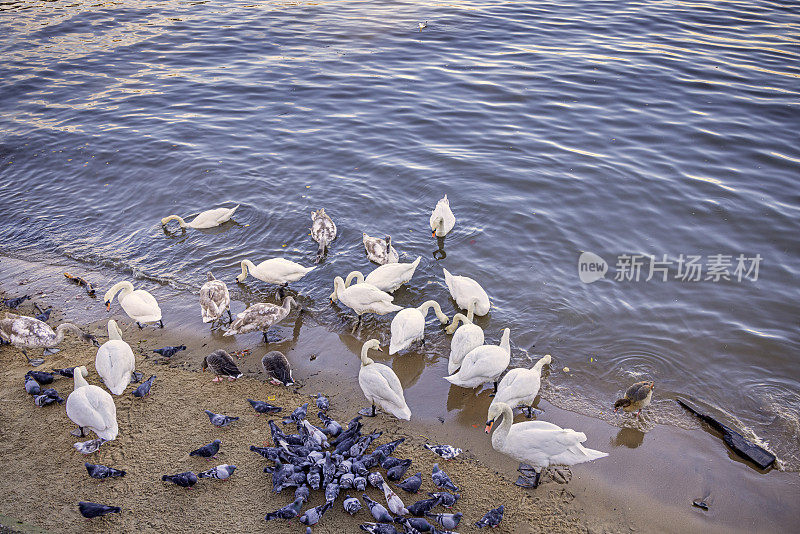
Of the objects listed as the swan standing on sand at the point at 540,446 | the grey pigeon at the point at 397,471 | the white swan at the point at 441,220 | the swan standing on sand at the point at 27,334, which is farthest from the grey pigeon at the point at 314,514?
the white swan at the point at 441,220

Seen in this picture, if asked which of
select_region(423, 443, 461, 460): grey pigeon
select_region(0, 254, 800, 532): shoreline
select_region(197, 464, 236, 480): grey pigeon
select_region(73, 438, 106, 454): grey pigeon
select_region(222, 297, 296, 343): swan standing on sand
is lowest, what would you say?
select_region(0, 254, 800, 532): shoreline

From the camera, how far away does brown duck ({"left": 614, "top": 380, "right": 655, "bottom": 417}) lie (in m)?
7.77

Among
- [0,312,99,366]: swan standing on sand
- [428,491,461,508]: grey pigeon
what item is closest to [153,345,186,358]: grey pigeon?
[0,312,99,366]: swan standing on sand

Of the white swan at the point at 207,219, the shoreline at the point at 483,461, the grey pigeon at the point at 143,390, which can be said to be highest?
the white swan at the point at 207,219

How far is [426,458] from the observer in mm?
7070

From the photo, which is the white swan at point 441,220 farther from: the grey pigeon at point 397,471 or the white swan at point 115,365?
the white swan at point 115,365

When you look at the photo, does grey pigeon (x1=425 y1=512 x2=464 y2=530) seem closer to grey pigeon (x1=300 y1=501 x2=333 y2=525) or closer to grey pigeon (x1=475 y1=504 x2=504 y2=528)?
grey pigeon (x1=475 y1=504 x2=504 y2=528)

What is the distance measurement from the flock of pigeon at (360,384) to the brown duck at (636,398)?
2cm

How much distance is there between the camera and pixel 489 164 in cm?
1537

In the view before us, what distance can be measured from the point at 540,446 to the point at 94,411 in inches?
221

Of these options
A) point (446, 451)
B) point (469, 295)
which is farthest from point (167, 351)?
point (469, 295)

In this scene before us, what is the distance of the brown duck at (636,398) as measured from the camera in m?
7.77

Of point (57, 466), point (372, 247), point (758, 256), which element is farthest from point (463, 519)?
point (758, 256)

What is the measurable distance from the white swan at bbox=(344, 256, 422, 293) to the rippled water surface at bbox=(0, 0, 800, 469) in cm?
62
